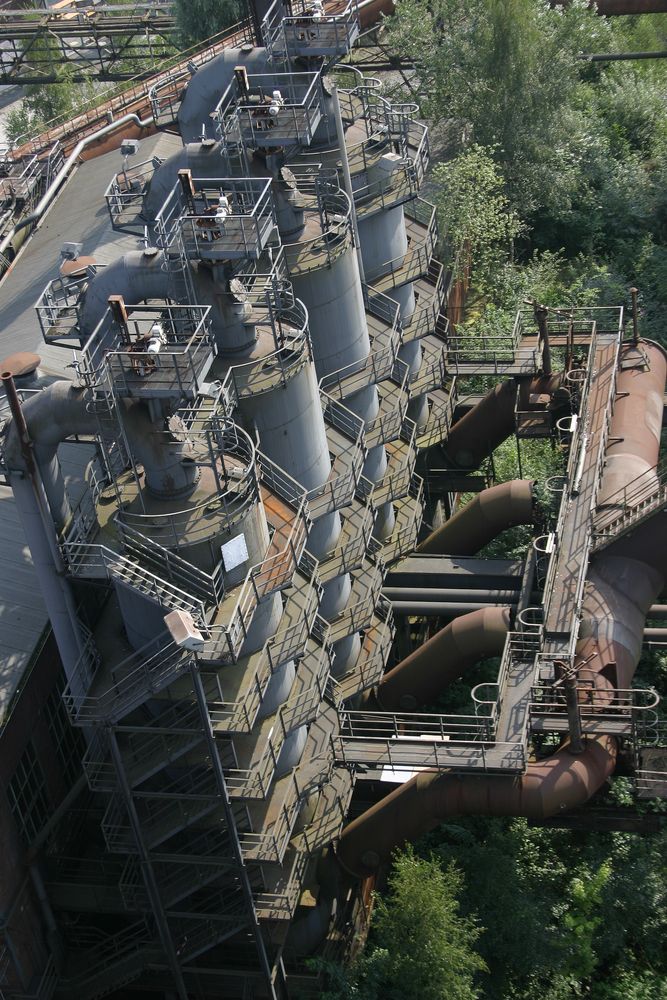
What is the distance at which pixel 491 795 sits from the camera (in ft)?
78.1

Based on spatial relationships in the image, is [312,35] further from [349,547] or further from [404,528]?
[404,528]

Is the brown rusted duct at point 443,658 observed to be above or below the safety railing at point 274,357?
below

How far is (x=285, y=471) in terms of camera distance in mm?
25141

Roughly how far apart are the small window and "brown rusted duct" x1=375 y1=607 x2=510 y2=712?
8.71 metres

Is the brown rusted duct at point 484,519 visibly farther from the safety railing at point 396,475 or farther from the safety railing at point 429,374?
the safety railing at point 429,374

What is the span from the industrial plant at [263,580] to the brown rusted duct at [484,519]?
9 cm

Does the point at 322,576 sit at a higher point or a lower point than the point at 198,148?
lower

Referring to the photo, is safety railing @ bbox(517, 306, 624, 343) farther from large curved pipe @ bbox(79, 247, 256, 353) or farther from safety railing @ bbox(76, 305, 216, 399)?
safety railing @ bbox(76, 305, 216, 399)

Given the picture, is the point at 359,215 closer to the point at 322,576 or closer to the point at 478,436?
the point at 478,436

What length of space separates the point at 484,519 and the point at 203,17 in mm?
35784

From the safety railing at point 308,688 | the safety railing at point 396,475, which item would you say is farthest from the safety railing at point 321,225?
the safety railing at point 308,688

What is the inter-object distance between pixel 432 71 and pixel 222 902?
3653 centimetres

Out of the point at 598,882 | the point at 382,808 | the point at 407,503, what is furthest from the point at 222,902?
the point at 407,503

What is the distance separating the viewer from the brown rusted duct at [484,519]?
30734 mm
